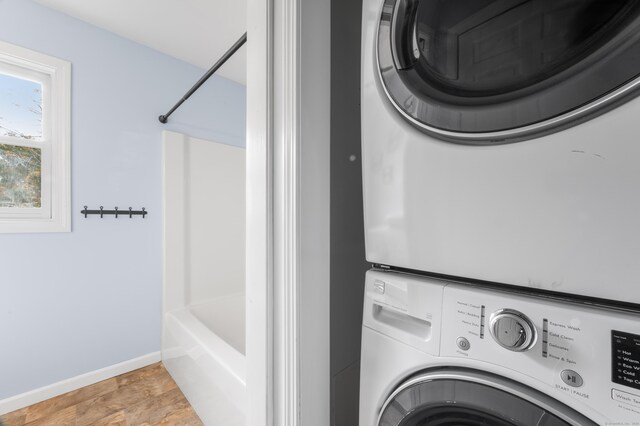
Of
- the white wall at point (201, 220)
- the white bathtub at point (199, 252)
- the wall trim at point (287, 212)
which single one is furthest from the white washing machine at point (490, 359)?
the white wall at point (201, 220)

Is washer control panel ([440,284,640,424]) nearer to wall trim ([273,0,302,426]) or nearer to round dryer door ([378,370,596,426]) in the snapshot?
round dryer door ([378,370,596,426])

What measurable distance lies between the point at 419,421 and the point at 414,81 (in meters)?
0.65

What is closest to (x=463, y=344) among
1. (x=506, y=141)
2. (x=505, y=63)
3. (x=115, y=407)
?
(x=506, y=141)

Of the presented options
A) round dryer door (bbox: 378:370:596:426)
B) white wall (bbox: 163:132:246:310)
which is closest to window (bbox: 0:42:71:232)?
white wall (bbox: 163:132:246:310)

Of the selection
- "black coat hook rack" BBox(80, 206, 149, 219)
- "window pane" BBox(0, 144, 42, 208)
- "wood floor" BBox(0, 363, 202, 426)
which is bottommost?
"wood floor" BBox(0, 363, 202, 426)

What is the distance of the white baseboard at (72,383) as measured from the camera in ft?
5.12

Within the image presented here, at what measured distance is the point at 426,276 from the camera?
548mm

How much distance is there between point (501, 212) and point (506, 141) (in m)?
Answer: 0.11

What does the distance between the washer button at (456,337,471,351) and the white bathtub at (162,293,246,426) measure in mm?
966

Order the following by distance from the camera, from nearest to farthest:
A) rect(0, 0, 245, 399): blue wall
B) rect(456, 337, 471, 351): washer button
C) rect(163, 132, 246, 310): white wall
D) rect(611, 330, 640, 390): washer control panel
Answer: rect(611, 330, 640, 390): washer control panel
rect(456, 337, 471, 351): washer button
rect(0, 0, 245, 399): blue wall
rect(163, 132, 246, 310): white wall

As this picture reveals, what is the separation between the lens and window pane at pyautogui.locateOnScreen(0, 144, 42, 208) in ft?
5.32

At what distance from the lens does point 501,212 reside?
43 cm

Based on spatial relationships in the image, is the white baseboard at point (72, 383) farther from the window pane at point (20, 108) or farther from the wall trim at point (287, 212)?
the wall trim at point (287, 212)

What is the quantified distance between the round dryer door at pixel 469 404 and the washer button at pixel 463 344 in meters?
0.04
